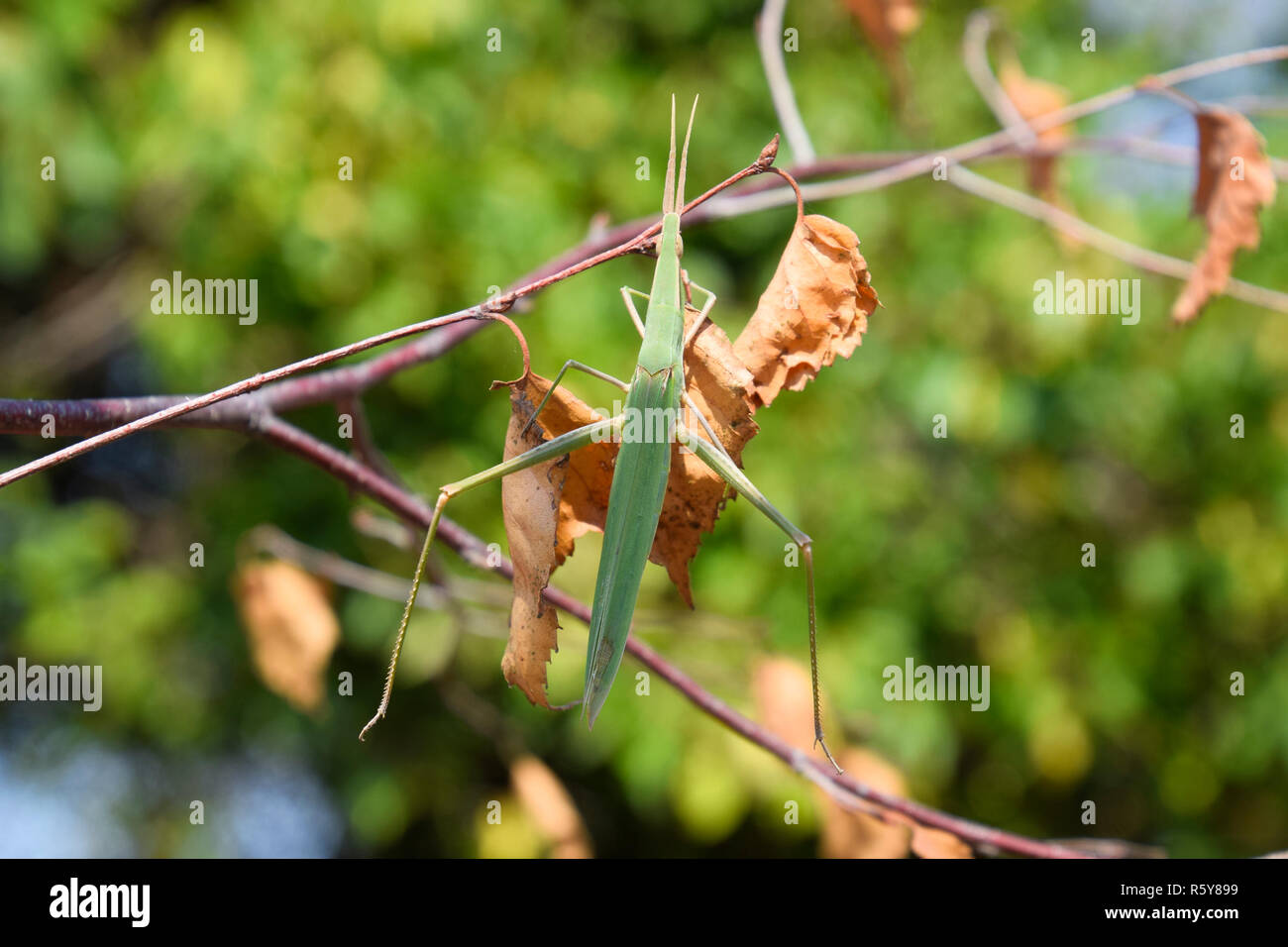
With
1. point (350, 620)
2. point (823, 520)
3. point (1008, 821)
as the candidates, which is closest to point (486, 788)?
point (350, 620)

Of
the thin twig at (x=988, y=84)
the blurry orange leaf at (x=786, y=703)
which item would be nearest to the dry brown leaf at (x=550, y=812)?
the blurry orange leaf at (x=786, y=703)

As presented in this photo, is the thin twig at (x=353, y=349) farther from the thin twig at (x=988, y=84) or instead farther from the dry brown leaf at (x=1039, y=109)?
the dry brown leaf at (x=1039, y=109)

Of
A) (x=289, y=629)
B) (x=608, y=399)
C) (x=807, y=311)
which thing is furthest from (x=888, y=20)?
(x=289, y=629)

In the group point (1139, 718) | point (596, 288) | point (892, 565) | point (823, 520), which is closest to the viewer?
point (596, 288)

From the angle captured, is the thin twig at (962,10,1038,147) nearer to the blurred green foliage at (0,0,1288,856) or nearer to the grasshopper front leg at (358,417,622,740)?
the blurred green foliage at (0,0,1288,856)

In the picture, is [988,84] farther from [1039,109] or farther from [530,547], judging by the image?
[530,547]

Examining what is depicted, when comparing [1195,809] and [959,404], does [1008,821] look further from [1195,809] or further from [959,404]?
[959,404]
